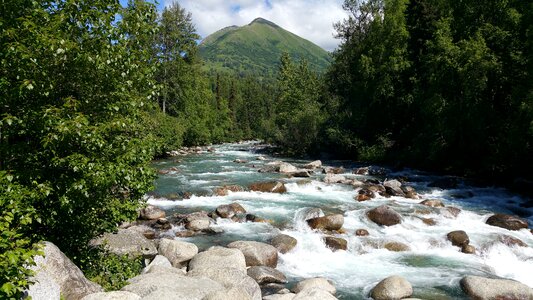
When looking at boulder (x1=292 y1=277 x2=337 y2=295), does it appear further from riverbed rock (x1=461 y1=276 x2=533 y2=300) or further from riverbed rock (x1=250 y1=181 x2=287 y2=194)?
riverbed rock (x1=250 y1=181 x2=287 y2=194)

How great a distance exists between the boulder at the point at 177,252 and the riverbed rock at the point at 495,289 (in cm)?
877

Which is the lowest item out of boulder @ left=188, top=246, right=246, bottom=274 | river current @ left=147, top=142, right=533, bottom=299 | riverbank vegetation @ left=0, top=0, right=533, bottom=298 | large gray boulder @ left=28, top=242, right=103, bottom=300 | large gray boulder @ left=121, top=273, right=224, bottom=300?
river current @ left=147, top=142, right=533, bottom=299

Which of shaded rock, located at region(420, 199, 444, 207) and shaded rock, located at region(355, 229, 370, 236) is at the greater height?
shaded rock, located at region(420, 199, 444, 207)

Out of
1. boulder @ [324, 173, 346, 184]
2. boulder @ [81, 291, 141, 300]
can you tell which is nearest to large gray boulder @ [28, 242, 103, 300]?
boulder @ [81, 291, 141, 300]

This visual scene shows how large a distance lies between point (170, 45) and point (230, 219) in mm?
36114

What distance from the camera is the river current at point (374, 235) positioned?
12.9 m

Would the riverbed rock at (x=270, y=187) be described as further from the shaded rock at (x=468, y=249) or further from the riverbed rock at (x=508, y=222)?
the shaded rock at (x=468, y=249)

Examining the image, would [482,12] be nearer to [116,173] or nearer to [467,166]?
[467,166]

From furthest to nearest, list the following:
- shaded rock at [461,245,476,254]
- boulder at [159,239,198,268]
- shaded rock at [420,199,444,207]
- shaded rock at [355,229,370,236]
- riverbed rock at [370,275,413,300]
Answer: shaded rock at [420,199,444,207], shaded rock at [355,229,370,236], shaded rock at [461,245,476,254], boulder at [159,239,198,268], riverbed rock at [370,275,413,300]

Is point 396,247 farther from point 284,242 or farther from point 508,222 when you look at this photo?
point 508,222

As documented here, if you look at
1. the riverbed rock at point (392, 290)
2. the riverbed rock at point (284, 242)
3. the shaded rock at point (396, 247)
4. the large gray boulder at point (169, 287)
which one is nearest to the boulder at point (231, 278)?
the large gray boulder at point (169, 287)

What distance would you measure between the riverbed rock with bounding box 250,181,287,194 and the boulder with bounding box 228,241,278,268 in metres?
11.1

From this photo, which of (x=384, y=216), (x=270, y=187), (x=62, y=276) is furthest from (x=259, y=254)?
(x=270, y=187)

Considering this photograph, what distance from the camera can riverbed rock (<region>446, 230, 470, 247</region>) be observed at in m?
15.3
